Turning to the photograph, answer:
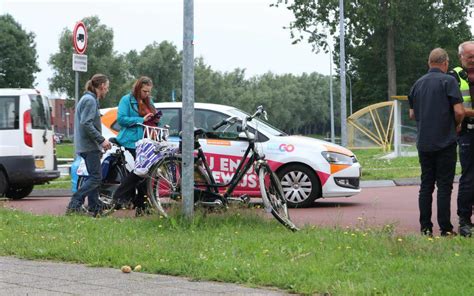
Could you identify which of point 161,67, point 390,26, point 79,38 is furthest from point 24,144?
point 161,67

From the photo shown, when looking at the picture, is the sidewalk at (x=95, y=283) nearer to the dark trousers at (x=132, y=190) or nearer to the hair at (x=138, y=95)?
the dark trousers at (x=132, y=190)

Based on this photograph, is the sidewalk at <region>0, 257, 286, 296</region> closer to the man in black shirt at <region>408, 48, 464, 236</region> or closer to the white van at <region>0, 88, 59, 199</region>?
the man in black shirt at <region>408, 48, 464, 236</region>

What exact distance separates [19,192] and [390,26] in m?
35.3

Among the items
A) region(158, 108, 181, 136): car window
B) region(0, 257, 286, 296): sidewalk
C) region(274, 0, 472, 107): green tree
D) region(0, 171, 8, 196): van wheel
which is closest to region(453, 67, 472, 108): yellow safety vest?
region(0, 257, 286, 296): sidewalk

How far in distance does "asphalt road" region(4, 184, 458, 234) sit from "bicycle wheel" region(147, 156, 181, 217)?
111cm

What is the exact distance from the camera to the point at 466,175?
823cm

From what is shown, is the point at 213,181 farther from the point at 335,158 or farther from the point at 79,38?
the point at 79,38

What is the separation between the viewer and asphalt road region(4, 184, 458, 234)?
9.16 meters

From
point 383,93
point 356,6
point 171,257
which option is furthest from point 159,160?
point 383,93

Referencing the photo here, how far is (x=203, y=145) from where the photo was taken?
11727 mm

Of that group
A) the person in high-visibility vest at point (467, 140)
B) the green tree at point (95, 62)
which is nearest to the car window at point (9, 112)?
the person in high-visibility vest at point (467, 140)

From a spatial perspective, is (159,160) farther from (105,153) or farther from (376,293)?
(376,293)

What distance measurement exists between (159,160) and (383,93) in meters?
55.1

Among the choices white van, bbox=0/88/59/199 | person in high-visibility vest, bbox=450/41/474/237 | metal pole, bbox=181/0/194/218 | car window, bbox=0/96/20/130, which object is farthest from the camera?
car window, bbox=0/96/20/130
